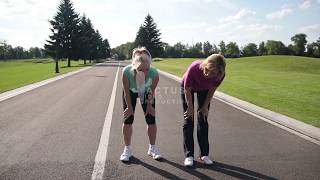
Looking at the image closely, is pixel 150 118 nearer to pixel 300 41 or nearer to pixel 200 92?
pixel 200 92

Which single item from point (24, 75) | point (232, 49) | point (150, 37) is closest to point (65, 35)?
point (24, 75)

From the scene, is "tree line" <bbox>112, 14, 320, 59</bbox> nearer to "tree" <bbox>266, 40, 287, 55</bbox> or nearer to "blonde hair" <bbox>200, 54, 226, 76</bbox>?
Result: "tree" <bbox>266, 40, 287, 55</bbox>

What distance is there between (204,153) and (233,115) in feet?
15.2

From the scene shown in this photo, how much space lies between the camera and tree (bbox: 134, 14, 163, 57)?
89.1m

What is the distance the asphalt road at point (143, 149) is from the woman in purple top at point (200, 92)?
0.27 m

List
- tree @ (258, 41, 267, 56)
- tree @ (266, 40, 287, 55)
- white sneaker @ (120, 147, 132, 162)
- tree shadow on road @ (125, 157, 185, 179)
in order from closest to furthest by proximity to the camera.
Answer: tree shadow on road @ (125, 157, 185, 179) → white sneaker @ (120, 147, 132, 162) → tree @ (266, 40, 287, 55) → tree @ (258, 41, 267, 56)

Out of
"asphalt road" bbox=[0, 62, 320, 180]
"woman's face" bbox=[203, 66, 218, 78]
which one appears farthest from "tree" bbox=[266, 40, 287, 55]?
"woman's face" bbox=[203, 66, 218, 78]

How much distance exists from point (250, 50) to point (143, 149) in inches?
5909

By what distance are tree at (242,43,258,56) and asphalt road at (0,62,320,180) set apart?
142 m

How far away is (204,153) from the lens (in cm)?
562

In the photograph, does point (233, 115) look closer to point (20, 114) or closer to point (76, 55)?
point (20, 114)

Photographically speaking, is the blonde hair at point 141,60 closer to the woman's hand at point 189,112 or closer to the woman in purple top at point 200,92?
the woman in purple top at point 200,92

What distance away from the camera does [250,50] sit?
150 meters

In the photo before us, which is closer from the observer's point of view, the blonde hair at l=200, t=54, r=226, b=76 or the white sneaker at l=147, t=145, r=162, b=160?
the blonde hair at l=200, t=54, r=226, b=76
